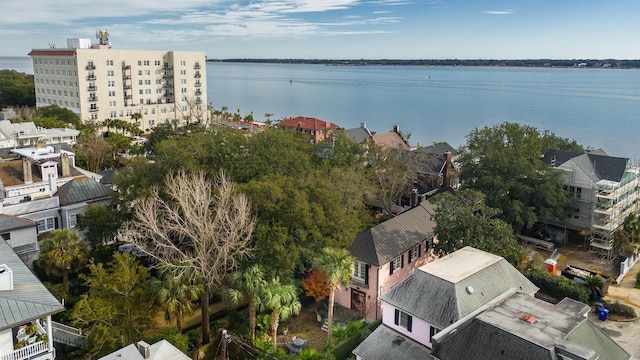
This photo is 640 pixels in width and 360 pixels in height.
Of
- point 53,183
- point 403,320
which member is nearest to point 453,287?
point 403,320

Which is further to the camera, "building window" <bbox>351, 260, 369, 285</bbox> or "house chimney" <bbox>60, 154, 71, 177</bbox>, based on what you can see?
"house chimney" <bbox>60, 154, 71, 177</bbox>

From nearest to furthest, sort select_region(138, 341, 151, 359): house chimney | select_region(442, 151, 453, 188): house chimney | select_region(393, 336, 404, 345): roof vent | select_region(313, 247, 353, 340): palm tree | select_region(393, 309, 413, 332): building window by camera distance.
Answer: select_region(138, 341, 151, 359): house chimney
select_region(393, 336, 404, 345): roof vent
select_region(393, 309, 413, 332): building window
select_region(313, 247, 353, 340): palm tree
select_region(442, 151, 453, 188): house chimney

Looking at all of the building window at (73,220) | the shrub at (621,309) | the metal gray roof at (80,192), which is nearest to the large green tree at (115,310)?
the building window at (73,220)

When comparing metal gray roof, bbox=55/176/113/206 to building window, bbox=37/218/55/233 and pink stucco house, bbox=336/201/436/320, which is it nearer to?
building window, bbox=37/218/55/233

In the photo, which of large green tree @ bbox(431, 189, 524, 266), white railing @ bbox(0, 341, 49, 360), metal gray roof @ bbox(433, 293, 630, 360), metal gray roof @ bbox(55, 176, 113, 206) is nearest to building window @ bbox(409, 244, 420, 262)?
large green tree @ bbox(431, 189, 524, 266)

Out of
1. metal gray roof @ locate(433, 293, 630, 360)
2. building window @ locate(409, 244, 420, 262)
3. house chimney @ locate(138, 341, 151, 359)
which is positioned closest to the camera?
metal gray roof @ locate(433, 293, 630, 360)

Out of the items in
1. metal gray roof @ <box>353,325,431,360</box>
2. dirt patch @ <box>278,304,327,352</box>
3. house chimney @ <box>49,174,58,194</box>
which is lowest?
dirt patch @ <box>278,304,327,352</box>

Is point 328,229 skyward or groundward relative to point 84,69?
groundward

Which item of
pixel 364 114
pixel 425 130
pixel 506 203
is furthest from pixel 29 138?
pixel 364 114

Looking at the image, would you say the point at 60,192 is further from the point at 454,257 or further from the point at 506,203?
the point at 506,203
